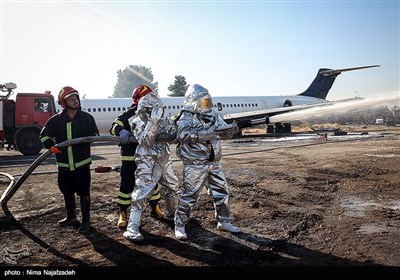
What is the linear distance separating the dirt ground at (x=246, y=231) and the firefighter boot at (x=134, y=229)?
2.8 inches

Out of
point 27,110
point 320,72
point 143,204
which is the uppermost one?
point 320,72

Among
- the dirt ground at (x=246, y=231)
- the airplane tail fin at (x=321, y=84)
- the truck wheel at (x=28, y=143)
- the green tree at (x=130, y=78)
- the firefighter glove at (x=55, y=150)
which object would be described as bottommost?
the dirt ground at (x=246, y=231)

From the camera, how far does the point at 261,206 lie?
5.18 meters

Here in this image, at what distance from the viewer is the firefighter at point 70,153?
14.3ft

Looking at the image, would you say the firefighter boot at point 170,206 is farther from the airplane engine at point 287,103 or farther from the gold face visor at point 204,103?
the airplane engine at point 287,103

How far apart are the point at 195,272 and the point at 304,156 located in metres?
8.80

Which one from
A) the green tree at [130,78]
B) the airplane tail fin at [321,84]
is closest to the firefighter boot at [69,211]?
the airplane tail fin at [321,84]

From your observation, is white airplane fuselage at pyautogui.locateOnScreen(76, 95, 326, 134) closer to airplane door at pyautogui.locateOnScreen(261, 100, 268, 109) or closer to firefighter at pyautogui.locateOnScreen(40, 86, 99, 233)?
airplane door at pyautogui.locateOnScreen(261, 100, 268, 109)

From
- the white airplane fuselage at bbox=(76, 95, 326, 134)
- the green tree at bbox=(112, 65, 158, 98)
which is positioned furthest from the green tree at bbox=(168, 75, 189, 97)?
the green tree at bbox=(112, 65, 158, 98)

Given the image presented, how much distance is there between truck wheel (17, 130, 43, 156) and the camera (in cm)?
1409

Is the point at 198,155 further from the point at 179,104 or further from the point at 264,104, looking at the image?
the point at 264,104

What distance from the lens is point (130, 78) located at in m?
107

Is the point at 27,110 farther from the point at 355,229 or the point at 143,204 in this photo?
the point at 355,229

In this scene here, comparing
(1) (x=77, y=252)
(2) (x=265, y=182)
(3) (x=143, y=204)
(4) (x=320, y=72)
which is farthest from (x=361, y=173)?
(4) (x=320, y=72)
